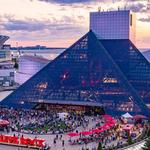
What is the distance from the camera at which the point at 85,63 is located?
72.5 metres

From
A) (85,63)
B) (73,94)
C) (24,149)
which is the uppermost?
(85,63)

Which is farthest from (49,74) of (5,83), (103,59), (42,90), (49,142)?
(5,83)

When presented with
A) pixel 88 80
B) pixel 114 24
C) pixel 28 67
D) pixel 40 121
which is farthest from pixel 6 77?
pixel 40 121

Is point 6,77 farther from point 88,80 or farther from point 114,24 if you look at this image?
point 88,80

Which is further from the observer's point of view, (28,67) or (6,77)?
(6,77)

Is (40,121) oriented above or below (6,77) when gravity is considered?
below

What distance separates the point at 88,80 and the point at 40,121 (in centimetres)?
1264

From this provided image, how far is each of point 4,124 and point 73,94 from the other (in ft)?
54.9

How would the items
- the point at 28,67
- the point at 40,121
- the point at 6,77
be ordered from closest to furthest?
1. the point at 40,121
2. the point at 28,67
3. the point at 6,77

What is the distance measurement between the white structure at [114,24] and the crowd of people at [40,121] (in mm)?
17954

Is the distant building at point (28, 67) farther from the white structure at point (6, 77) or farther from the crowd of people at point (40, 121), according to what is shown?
the crowd of people at point (40, 121)

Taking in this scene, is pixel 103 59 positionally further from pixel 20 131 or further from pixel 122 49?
pixel 20 131

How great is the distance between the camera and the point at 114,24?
80.4 meters

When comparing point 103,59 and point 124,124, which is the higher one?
point 103,59
